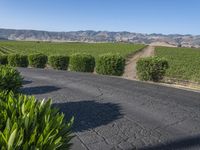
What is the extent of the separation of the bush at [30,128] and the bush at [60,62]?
2368 cm

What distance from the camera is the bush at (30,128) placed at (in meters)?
3.83

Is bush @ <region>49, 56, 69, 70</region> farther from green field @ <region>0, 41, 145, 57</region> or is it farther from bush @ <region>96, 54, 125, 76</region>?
green field @ <region>0, 41, 145, 57</region>

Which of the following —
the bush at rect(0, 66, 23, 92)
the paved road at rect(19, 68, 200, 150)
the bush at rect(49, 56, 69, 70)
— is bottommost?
the bush at rect(49, 56, 69, 70)

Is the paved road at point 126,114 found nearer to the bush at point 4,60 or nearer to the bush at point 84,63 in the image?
the bush at point 84,63

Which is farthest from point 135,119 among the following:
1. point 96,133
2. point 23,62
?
point 23,62

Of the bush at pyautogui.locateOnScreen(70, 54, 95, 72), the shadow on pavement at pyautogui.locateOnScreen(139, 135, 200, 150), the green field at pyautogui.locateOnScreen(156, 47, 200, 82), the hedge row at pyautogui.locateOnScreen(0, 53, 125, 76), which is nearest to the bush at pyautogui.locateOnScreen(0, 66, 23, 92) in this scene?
the shadow on pavement at pyautogui.locateOnScreen(139, 135, 200, 150)

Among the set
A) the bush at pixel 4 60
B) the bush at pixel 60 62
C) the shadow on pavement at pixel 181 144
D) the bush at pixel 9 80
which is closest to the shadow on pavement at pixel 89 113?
the bush at pixel 9 80

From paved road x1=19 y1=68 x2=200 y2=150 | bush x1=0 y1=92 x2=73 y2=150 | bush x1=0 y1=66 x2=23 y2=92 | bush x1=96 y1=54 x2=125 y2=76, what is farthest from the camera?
bush x1=96 y1=54 x2=125 y2=76

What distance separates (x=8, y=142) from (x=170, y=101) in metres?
9.99

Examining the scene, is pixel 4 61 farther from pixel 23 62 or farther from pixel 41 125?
pixel 41 125

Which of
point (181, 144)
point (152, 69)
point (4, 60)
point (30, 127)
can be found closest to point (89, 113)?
point (181, 144)

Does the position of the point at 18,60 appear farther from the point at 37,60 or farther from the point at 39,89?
the point at 39,89

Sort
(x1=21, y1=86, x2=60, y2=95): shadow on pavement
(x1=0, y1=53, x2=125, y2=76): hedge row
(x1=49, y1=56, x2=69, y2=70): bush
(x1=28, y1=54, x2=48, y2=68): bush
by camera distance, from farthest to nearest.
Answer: (x1=28, y1=54, x2=48, y2=68): bush → (x1=49, y1=56, x2=69, y2=70): bush → (x1=0, y1=53, x2=125, y2=76): hedge row → (x1=21, y1=86, x2=60, y2=95): shadow on pavement

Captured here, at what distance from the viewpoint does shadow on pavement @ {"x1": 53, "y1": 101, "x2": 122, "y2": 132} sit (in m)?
9.27
